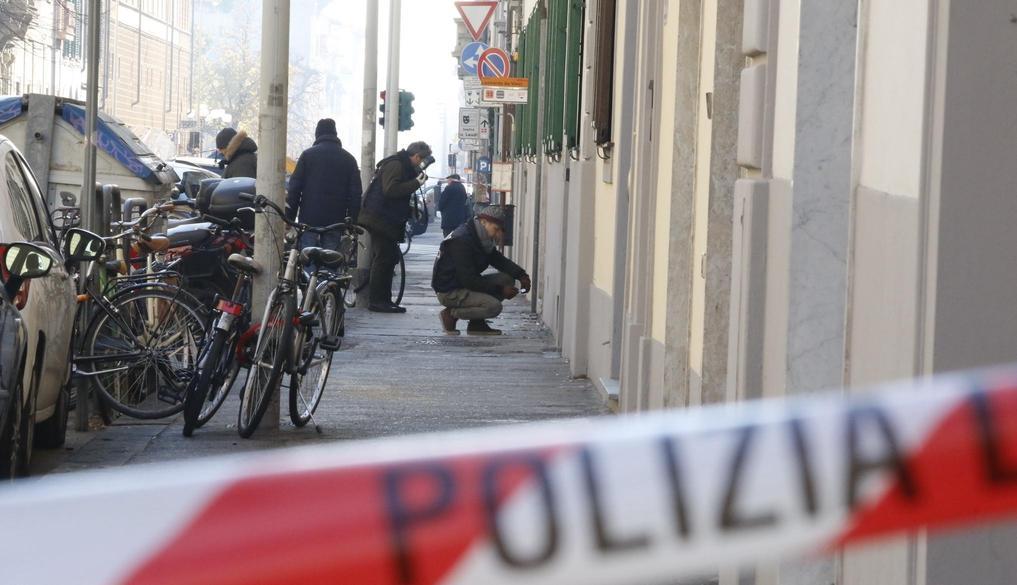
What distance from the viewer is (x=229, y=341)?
8844mm

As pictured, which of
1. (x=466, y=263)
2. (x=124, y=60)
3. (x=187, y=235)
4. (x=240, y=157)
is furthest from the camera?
(x=124, y=60)

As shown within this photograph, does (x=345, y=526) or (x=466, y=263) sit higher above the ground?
(x=345, y=526)

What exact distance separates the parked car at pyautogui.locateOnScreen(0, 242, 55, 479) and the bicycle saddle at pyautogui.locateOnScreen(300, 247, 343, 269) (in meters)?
2.27

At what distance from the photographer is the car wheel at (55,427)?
8.10 meters

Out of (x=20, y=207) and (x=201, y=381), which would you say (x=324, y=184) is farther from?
(x=20, y=207)

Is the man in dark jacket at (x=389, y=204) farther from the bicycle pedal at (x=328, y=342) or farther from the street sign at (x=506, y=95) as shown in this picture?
the bicycle pedal at (x=328, y=342)

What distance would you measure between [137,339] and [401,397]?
2181 millimetres

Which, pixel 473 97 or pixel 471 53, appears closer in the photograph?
pixel 471 53

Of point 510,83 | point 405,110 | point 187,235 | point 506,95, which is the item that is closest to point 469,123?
point 405,110

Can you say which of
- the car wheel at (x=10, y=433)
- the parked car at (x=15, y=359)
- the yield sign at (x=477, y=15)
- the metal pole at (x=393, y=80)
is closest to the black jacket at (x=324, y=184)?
the parked car at (x=15, y=359)

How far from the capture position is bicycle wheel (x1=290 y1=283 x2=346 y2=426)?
29.7 feet

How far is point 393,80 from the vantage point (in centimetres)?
3127

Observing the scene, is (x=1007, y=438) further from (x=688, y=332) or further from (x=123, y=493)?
(x=688, y=332)

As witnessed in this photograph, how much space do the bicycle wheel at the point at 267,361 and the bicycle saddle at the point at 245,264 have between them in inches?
10.3
